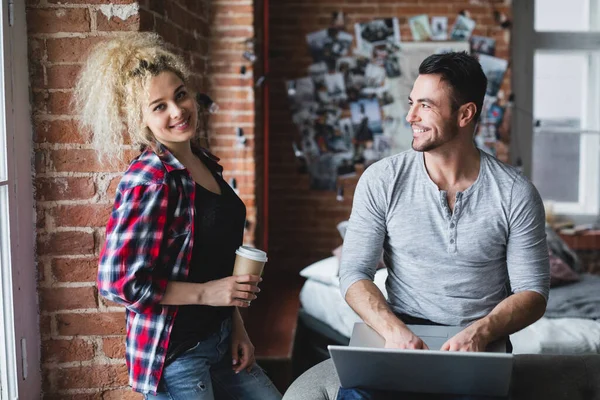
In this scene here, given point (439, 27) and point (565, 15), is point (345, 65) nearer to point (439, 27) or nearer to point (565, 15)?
point (439, 27)

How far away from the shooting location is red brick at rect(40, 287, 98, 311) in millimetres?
1994

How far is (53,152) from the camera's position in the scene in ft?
6.45

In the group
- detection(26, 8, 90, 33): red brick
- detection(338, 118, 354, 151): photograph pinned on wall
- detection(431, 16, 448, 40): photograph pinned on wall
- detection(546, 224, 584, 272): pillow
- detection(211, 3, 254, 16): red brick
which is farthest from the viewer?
detection(338, 118, 354, 151): photograph pinned on wall

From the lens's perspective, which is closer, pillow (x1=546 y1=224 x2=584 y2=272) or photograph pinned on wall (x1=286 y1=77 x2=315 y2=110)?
pillow (x1=546 y1=224 x2=584 y2=272)

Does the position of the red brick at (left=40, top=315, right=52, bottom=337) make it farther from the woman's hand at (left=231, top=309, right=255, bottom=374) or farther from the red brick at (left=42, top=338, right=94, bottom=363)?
the woman's hand at (left=231, top=309, right=255, bottom=374)

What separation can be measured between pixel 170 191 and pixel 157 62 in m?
0.33

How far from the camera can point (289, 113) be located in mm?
4703

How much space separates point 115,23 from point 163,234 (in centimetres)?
76

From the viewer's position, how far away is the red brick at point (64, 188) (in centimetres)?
197

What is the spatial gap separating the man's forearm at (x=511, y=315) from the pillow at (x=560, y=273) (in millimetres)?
1824

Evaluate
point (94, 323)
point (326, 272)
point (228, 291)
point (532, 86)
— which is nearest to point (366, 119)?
point (532, 86)

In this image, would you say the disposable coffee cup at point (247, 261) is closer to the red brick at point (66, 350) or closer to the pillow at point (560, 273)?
the red brick at point (66, 350)

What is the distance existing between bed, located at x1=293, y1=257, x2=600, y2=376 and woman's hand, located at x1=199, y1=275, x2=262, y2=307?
1606 millimetres

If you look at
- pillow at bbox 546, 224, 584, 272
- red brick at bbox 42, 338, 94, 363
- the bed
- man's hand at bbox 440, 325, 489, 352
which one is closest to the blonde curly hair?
red brick at bbox 42, 338, 94, 363
